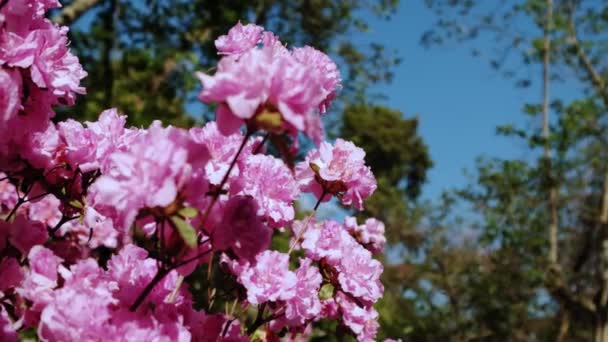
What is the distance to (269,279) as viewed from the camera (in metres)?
1.32

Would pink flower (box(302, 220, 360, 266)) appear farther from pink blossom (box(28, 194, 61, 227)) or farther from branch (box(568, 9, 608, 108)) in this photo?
branch (box(568, 9, 608, 108))

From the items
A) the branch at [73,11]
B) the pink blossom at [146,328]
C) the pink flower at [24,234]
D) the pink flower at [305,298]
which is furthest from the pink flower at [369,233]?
the branch at [73,11]

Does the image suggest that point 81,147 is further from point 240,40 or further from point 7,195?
point 7,195

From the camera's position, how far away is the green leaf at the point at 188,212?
751 mm

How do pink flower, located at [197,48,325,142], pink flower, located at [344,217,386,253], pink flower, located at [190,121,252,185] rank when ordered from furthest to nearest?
pink flower, located at [344,217,386,253], pink flower, located at [190,121,252,185], pink flower, located at [197,48,325,142]

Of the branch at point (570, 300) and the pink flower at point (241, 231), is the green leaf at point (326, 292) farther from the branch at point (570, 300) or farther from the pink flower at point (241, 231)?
the branch at point (570, 300)

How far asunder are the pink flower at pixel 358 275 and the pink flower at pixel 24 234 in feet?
2.28

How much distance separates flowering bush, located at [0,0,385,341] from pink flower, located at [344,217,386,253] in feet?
1.38

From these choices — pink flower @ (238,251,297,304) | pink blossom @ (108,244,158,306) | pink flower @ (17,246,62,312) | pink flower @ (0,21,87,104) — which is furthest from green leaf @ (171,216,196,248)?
pink flower @ (238,251,297,304)

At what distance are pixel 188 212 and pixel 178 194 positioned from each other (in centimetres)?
3

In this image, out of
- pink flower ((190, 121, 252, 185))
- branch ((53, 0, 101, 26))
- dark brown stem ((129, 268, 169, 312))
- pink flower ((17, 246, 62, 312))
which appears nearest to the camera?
dark brown stem ((129, 268, 169, 312))

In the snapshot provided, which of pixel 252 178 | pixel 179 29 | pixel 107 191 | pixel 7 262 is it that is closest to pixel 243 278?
pixel 252 178

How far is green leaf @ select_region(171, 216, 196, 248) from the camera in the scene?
73 centimetres

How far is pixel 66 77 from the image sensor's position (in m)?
1.10
